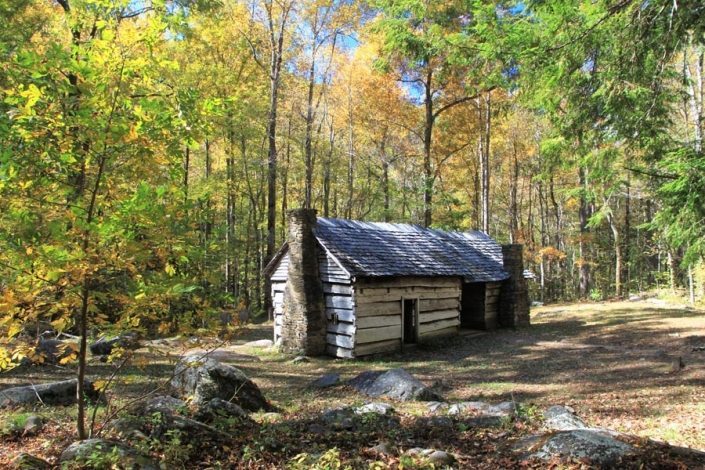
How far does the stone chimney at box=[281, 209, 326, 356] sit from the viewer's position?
46.1 ft

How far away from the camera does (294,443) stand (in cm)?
523

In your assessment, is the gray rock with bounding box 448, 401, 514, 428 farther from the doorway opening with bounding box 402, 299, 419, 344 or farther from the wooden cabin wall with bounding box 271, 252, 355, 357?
the doorway opening with bounding box 402, 299, 419, 344

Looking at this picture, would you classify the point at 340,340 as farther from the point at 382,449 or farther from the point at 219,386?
the point at 382,449

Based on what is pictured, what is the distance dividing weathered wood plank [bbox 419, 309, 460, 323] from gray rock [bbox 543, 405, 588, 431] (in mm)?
8560

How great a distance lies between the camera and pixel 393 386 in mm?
8789

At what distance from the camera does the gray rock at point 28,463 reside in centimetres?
371

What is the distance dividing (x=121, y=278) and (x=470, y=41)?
7.84m

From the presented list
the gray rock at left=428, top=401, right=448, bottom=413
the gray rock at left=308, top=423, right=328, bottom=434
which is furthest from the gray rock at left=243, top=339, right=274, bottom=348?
the gray rock at left=308, top=423, right=328, bottom=434

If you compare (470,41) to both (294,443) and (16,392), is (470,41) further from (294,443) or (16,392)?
(16,392)

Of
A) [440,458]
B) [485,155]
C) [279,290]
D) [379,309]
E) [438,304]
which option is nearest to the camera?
[440,458]

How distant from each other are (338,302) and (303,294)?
1.13 m

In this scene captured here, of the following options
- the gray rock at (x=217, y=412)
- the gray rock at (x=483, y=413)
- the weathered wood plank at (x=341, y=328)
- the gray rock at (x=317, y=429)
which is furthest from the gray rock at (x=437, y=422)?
the weathered wood plank at (x=341, y=328)

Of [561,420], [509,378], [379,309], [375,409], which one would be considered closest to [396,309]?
[379,309]

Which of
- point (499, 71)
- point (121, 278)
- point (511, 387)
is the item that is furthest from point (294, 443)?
point (499, 71)
